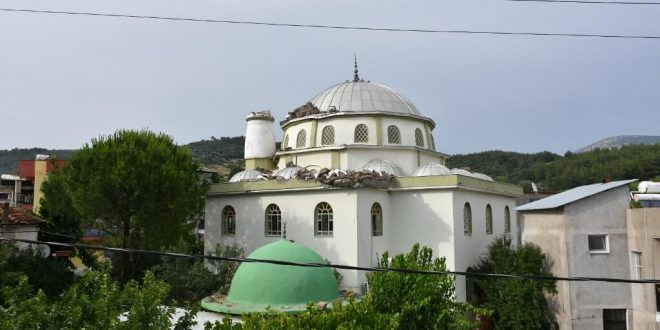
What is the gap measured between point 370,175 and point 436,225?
3.25 meters

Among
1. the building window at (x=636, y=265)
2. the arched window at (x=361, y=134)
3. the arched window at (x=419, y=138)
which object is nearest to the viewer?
the building window at (x=636, y=265)

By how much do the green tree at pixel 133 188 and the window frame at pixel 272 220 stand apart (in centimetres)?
301

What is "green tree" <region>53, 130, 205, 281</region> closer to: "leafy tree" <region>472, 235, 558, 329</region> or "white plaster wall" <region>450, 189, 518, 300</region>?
"white plaster wall" <region>450, 189, 518, 300</region>

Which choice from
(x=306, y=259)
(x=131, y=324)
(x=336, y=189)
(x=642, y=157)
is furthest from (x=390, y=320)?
(x=642, y=157)

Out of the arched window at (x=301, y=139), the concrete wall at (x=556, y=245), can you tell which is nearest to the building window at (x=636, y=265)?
the concrete wall at (x=556, y=245)

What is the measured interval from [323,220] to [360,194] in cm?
201

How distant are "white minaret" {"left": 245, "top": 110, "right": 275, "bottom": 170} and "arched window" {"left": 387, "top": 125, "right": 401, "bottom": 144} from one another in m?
6.81

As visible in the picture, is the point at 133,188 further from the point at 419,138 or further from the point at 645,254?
the point at 645,254

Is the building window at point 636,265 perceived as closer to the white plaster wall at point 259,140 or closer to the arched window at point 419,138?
the arched window at point 419,138

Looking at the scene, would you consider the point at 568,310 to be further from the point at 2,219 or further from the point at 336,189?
the point at 2,219

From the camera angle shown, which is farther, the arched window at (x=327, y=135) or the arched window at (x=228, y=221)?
the arched window at (x=327, y=135)

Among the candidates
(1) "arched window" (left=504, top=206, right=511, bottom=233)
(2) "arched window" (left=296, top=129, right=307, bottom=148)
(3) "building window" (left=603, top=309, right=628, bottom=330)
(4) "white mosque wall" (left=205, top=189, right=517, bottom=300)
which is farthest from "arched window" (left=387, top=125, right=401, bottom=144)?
(3) "building window" (left=603, top=309, right=628, bottom=330)

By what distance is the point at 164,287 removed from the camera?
A: 26.2 ft

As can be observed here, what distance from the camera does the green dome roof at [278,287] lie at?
1177cm
